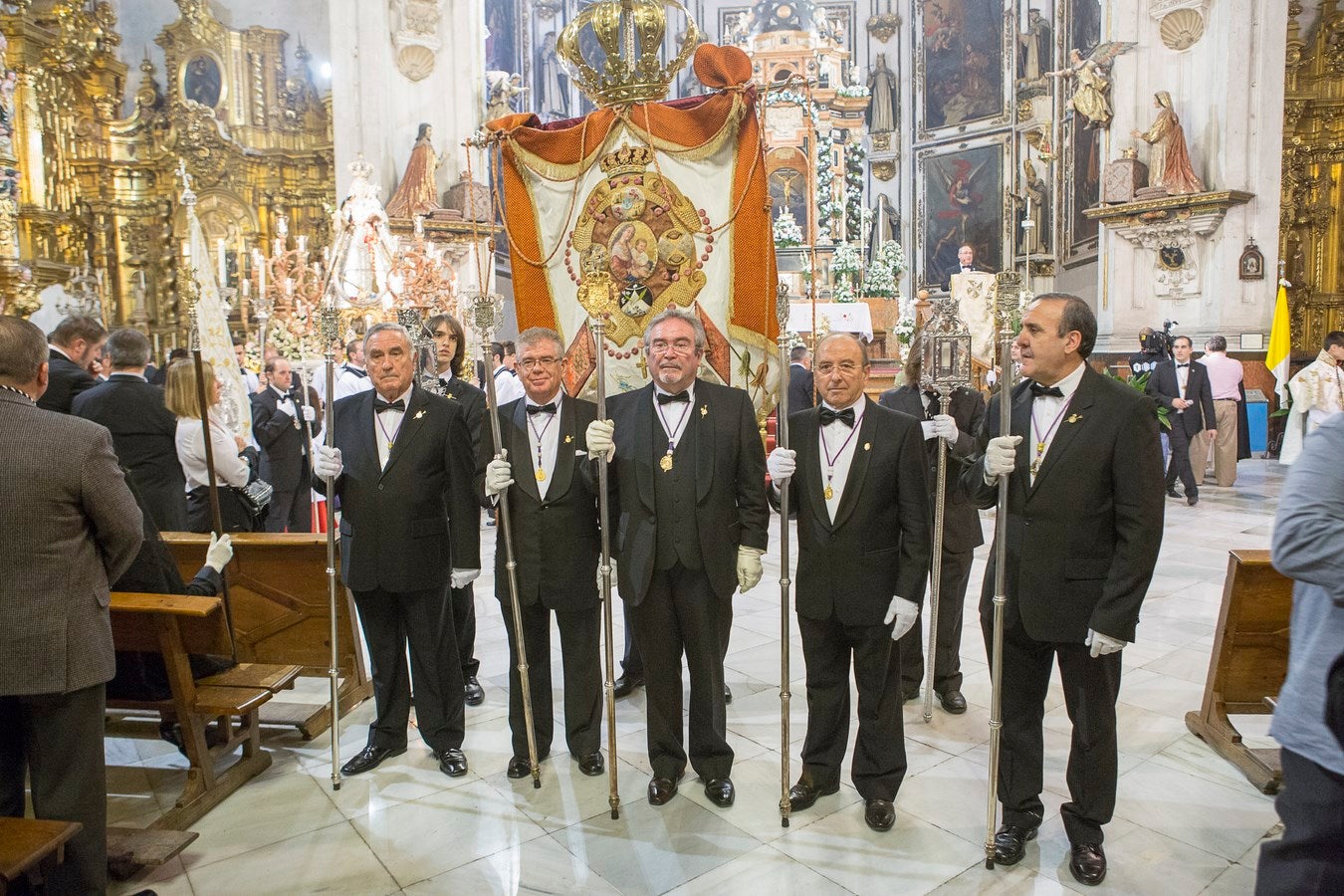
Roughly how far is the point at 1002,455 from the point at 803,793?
1590mm

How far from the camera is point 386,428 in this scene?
4105mm

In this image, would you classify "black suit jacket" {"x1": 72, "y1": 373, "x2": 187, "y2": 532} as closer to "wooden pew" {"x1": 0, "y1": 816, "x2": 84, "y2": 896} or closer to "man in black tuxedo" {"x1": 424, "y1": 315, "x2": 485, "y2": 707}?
"man in black tuxedo" {"x1": 424, "y1": 315, "x2": 485, "y2": 707}

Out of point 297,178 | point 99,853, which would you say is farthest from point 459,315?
point 99,853

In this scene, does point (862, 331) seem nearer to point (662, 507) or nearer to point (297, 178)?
point (662, 507)

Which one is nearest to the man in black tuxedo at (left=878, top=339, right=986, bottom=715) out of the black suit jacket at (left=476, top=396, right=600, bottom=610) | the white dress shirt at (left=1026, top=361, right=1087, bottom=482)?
the white dress shirt at (left=1026, top=361, right=1087, bottom=482)

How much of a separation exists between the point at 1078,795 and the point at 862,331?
11.3 m

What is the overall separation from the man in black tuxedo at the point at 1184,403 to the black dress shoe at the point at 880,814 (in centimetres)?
834

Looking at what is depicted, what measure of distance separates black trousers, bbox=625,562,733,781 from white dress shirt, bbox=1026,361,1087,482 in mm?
1310

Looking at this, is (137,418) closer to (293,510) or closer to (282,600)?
(282,600)

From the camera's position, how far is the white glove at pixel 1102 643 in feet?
9.71

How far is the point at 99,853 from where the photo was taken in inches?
113

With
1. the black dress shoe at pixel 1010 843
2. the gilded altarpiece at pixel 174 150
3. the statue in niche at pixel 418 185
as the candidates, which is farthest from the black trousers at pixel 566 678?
the gilded altarpiece at pixel 174 150

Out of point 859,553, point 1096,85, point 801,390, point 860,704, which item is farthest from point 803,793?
point 1096,85

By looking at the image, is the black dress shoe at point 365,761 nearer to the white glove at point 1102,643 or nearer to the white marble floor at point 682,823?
the white marble floor at point 682,823
